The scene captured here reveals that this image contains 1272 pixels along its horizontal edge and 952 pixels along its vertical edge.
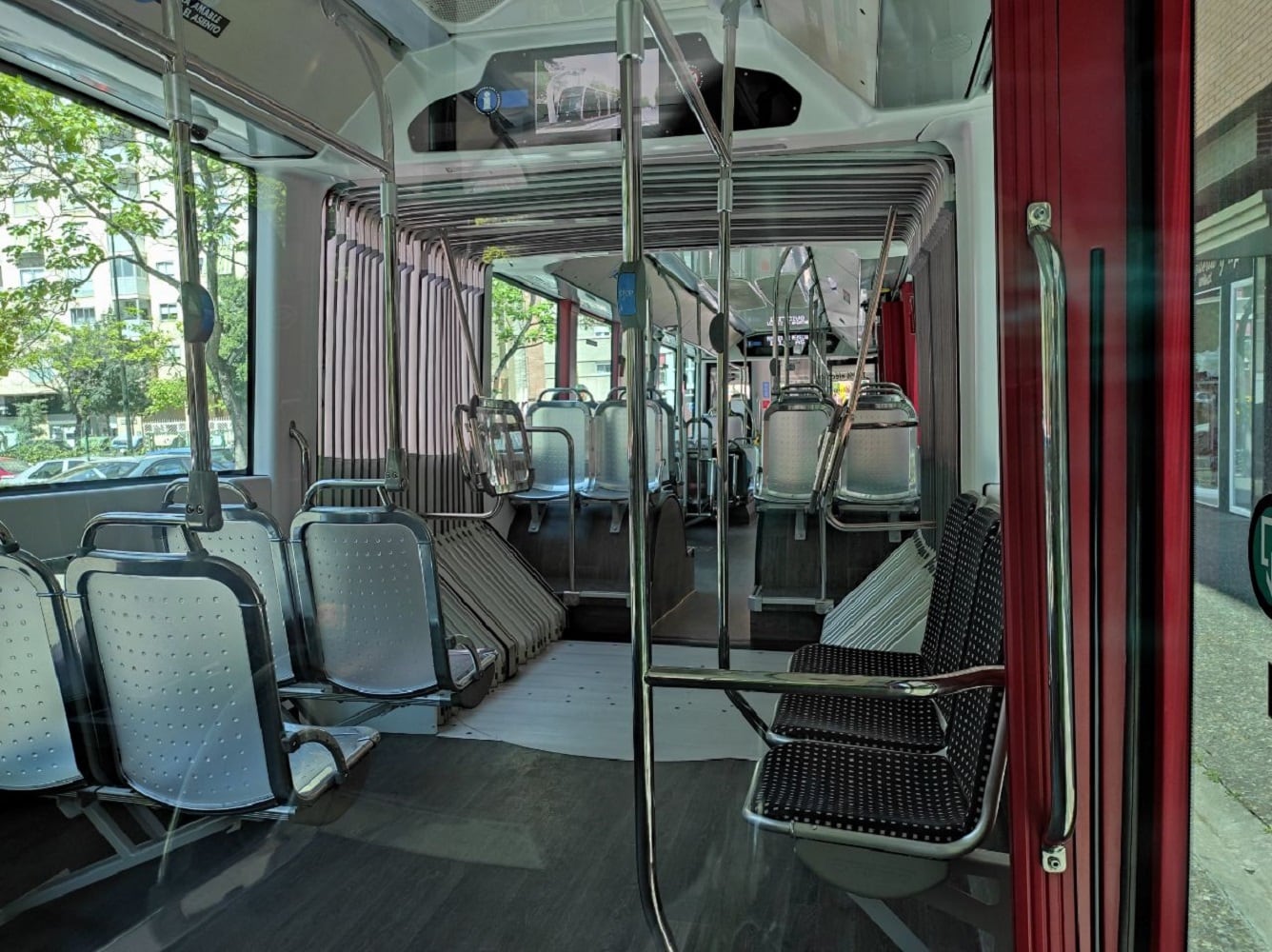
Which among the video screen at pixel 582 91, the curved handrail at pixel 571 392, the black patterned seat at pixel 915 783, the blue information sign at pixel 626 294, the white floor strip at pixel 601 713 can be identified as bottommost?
the white floor strip at pixel 601 713

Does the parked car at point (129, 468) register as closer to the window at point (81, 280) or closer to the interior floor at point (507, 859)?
the window at point (81, 280)

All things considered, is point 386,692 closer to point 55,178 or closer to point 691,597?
point 691,597

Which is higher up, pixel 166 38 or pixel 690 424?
pixel 166 38

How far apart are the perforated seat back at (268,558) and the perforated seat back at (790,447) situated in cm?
157

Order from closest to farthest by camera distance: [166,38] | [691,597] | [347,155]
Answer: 1. [166,38]
2. [347,155]
3. [691,597]

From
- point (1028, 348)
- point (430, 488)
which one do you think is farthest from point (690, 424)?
point (1028, 348)

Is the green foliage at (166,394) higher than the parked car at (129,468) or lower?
higher

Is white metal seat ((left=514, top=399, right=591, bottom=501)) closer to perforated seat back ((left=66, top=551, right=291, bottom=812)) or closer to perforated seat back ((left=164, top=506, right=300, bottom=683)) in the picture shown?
perforated seat back ((left=164, top=506, right=300, bottom=683))

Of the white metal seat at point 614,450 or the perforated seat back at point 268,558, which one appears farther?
the white metal seat at point 614,450

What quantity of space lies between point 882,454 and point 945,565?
567 mm

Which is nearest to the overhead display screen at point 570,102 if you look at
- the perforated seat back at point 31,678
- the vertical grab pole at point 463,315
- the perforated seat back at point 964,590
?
the vertical grab pole at point 463,315

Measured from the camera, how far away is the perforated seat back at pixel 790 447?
2.77m

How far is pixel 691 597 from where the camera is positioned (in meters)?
2.96

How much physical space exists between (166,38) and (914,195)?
213 centimetres
